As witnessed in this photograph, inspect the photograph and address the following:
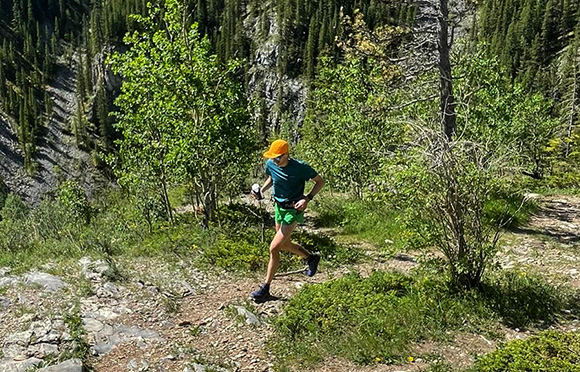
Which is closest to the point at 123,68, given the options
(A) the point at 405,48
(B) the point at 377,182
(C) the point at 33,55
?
(A) the point at 405,48

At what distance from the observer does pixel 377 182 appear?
7559mm

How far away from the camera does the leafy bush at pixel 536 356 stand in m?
5.12

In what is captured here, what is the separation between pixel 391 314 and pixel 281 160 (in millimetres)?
2678

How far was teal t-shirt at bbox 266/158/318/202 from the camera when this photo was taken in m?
7.09

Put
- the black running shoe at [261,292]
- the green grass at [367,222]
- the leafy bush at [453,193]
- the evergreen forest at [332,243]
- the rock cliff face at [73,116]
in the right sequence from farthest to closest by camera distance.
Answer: the rock cliff face at [73,116], the green grass at [367,222], the black running shoe at [261,292], the leafy bush at [453,193], the evergreen forest at [332,243]

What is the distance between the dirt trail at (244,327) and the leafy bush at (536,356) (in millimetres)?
395

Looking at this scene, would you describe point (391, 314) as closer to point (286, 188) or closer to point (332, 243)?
point (286, 188)

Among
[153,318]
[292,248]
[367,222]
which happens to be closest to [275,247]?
[292,248]

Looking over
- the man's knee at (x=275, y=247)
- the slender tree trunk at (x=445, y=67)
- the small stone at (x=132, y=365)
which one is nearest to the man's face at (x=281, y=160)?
the man's knee at (x=275, y=247)

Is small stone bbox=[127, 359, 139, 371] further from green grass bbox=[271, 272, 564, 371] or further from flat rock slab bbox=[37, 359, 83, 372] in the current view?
green grass bbox=[271, 272, 564, 371]

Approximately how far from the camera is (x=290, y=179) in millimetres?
7098

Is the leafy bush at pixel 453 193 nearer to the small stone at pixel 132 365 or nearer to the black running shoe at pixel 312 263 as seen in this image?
the black running shoe at pixel 312 263

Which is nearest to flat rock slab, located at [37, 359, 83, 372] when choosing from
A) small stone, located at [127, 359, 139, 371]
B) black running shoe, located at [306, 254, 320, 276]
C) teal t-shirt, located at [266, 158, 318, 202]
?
small stone, located at [127, 359, 139, 371]

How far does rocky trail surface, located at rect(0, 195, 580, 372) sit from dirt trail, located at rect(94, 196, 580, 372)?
1cm
